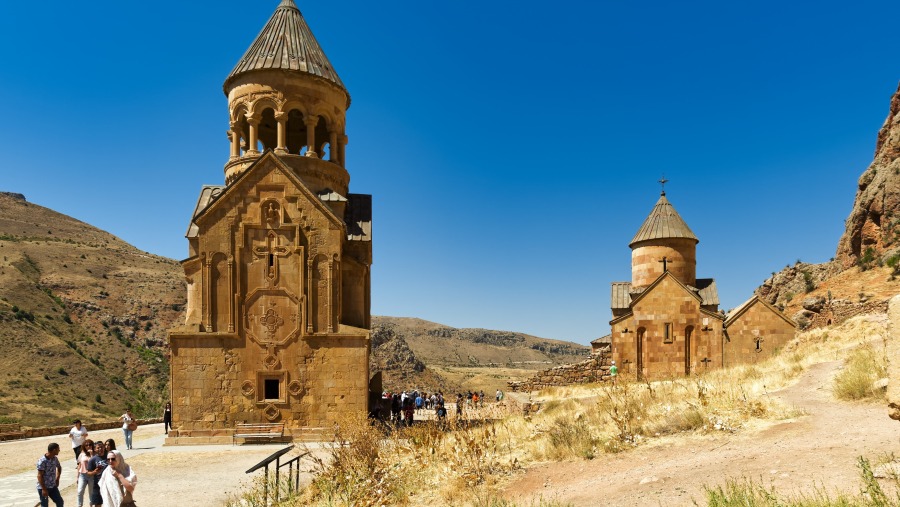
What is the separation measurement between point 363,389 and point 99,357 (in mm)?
38359

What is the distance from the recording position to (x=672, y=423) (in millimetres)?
7238

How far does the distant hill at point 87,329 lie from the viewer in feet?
116

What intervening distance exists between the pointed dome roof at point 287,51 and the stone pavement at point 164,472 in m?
9.10

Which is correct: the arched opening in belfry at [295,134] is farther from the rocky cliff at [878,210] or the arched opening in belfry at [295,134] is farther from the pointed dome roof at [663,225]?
the rocky cliff at [878,210]

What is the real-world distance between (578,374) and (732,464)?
16.2 meters

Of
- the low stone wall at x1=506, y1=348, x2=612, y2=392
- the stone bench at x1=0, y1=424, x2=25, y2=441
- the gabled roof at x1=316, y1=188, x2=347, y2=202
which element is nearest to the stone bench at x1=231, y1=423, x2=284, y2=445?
the gabled roof at x1=316, y1=188, x2=347, y2=202

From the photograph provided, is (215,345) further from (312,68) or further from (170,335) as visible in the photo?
(312,68)

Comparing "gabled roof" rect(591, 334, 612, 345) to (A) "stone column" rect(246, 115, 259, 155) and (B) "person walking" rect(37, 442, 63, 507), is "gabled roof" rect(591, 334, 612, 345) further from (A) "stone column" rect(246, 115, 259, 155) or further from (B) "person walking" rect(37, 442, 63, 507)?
(B) "person walking" rect(37, 442, 63, 507)

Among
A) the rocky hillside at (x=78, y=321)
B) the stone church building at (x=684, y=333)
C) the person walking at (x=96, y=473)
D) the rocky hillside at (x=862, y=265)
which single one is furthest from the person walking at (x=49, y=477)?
the rocky hillside at (x=78, y=321)

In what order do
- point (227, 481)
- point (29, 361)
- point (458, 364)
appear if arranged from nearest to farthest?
point (227, 481) → point (29, 361) → point (458, 364)

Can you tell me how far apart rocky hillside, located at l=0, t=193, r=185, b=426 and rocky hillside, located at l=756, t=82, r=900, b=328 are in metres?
35.4

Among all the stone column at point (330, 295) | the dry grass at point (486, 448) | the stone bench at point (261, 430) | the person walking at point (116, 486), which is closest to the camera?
the person walking at point (116, 486)

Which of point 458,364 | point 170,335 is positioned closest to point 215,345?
point 170,335

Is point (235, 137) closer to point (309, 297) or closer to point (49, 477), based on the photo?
point (309, 297)
